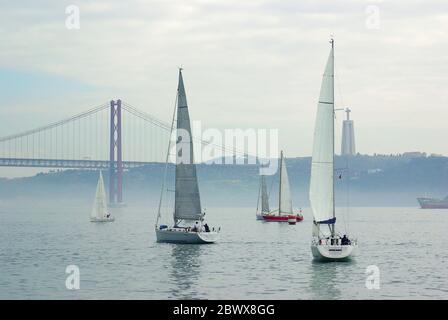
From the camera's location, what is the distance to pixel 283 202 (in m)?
82.1

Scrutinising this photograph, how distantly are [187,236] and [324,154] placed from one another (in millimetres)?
12056

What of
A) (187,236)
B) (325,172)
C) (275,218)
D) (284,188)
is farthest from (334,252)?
(275,218)

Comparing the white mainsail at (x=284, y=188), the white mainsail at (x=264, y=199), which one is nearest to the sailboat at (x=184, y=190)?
the white mainsail at (x=284, y=188)

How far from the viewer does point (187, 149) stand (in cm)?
4841

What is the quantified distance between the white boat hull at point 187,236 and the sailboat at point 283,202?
104 feet

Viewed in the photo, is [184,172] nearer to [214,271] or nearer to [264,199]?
[214,271]

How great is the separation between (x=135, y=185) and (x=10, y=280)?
493 feet

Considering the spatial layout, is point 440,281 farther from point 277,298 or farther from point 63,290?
point 63,290

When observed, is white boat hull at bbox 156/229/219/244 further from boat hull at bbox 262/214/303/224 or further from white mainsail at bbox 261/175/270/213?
white mainsail at bbox 261/175/270/213

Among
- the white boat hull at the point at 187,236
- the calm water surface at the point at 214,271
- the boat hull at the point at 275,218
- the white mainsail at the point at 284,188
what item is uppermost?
the white mainsail at the point at 284,188

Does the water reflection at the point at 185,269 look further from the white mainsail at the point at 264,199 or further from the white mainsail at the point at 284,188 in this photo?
the white mainsail at the point at 264,199

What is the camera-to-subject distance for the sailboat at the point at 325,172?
1431 inches

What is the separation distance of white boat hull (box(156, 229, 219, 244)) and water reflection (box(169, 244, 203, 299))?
296 millimetres
